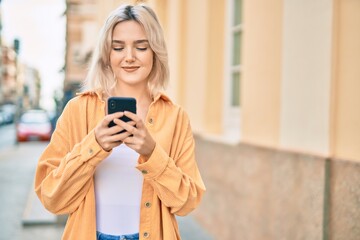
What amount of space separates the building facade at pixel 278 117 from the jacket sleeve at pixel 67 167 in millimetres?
716

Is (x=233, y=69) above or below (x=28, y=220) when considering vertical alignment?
above

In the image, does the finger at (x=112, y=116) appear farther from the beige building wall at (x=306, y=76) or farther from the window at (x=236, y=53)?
the window at (x=236, y=53)

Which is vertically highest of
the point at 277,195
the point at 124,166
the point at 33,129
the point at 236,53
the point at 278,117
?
the point at 236,53

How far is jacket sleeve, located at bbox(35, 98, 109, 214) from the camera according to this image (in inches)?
69.2

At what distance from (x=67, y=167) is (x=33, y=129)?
77.3 feet

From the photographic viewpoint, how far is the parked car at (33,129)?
23719 millimetres

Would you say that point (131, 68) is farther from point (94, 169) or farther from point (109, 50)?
point (94, 169)

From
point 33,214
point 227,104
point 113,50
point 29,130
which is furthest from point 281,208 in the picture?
point 29,130

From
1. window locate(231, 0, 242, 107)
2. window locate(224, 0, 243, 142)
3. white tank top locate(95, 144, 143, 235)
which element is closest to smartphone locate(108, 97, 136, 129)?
white tank top locate(95, 144, 143, 235)

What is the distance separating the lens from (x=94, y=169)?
1817 millimetres

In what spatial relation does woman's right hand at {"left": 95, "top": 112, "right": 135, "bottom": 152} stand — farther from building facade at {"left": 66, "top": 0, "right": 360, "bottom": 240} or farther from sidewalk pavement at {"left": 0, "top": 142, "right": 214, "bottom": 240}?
sidewalk pavement at {"left": 0, "top": 142, "right": 214, "bottom": 240}

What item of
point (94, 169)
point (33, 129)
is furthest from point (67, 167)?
point (33, 129)

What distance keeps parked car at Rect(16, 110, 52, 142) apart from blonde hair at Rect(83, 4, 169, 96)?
2219 centimetres

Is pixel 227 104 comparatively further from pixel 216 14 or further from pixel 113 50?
pixel 113 50
